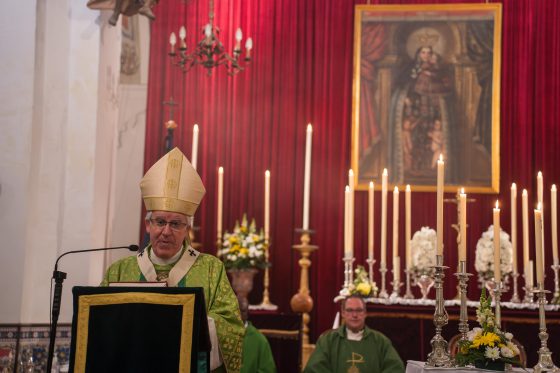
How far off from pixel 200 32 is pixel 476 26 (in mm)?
3623

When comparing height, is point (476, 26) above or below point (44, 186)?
above

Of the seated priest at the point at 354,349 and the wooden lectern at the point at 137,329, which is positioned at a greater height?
the wooden lectern at the point at 137,329

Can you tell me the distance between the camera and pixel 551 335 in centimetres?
800

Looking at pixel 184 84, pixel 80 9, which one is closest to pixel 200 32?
pixel 184 84

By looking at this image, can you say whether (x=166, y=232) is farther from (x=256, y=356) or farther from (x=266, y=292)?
(x=266, y=292)

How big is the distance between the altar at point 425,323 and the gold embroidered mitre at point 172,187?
3604 mm

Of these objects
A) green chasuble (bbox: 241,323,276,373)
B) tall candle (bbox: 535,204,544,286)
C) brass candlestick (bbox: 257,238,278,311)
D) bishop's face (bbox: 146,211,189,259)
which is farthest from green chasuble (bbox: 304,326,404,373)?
bishop's face (bbox: 146,211,189,259)

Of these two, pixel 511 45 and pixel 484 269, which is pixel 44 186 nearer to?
pixel 484 269

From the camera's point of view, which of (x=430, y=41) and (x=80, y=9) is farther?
(x=430, y=41)

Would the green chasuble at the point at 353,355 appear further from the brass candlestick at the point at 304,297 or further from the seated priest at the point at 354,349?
the brass candlestick at the point at 304,297

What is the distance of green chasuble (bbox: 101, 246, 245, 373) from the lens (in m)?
4.55

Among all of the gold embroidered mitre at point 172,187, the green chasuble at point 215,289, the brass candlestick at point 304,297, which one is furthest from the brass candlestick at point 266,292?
the green chasuble at point 215,289

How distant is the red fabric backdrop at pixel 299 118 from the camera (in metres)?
11.1

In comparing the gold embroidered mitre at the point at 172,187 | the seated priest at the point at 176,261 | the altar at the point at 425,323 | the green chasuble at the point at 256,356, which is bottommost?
the green chasuble at the point at 256,356
